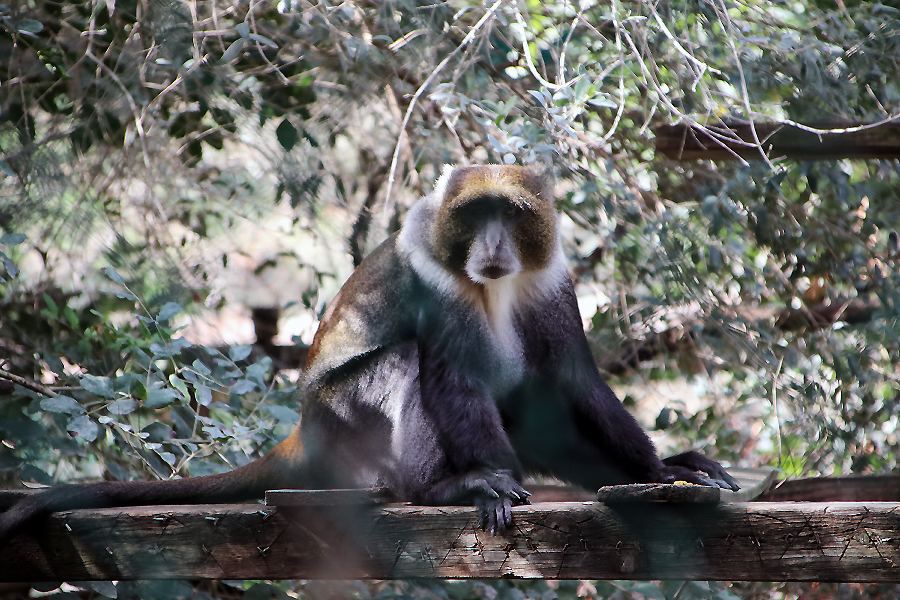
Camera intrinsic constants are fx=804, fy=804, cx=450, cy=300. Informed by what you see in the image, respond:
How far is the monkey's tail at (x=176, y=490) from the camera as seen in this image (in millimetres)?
2363

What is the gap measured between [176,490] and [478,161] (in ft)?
8.61

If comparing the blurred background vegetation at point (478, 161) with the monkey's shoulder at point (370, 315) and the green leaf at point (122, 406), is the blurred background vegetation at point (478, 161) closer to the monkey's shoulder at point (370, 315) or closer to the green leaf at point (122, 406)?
the green leaf at point (122, 406)

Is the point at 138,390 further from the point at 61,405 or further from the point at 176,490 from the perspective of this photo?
the point at 176,490

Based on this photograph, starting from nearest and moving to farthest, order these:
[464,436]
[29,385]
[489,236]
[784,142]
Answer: [464,436]
[489,236]
[29,385]
[784,142]

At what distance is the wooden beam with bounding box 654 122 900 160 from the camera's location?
3.16 m

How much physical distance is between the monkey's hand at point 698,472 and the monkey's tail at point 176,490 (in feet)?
3.97

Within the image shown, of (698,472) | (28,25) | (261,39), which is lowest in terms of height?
(698,472)

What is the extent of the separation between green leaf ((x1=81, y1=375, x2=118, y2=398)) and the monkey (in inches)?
16.7

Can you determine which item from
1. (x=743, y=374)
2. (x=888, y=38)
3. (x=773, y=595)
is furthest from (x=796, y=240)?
(x=773, y=595)

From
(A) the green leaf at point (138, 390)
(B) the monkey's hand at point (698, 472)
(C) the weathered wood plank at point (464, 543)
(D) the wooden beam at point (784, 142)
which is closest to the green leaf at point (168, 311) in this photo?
(A) the green leaf at point (138, 390)

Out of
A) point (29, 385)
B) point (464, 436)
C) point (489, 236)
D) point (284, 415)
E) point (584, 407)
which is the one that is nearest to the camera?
point (464, 436)

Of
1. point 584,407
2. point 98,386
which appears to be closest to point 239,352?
point 98,386

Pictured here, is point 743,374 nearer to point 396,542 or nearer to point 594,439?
point 594,439

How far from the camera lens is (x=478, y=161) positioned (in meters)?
4.52
